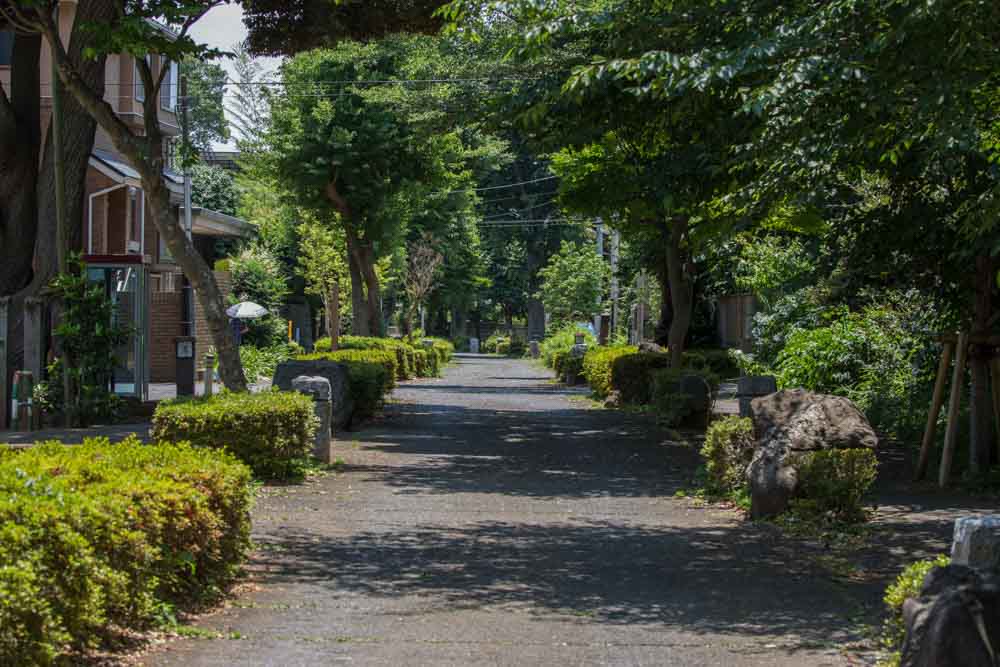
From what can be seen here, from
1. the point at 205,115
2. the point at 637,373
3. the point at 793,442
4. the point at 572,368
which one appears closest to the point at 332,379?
the point at 793,442

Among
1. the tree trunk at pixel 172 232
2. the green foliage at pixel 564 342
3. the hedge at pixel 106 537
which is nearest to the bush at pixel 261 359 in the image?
the green foliage at pixel 564 342

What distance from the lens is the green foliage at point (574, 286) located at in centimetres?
6859

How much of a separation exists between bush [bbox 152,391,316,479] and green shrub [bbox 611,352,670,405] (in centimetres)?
1407

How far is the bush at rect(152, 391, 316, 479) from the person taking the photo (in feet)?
42.0

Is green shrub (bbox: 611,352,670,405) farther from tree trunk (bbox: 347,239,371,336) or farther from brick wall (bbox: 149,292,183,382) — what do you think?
brick wall (bbox: 149,292,183,382)

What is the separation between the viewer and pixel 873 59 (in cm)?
930

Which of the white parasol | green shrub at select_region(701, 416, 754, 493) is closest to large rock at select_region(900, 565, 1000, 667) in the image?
green shrub at select_region(701, 416, 754, 493)

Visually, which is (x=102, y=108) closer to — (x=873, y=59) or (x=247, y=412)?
(x=247, y=412)

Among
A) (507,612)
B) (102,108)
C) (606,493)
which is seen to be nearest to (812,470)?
(606,493)

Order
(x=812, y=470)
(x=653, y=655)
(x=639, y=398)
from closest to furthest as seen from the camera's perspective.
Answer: (x=653, y=655) < (x=812, y=470) < (x=639, y=398)

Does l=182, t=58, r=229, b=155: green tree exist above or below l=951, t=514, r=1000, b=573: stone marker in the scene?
above

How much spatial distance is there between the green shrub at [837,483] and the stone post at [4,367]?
12.7 m

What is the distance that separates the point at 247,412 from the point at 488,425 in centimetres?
988

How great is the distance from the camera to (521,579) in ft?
29.2
